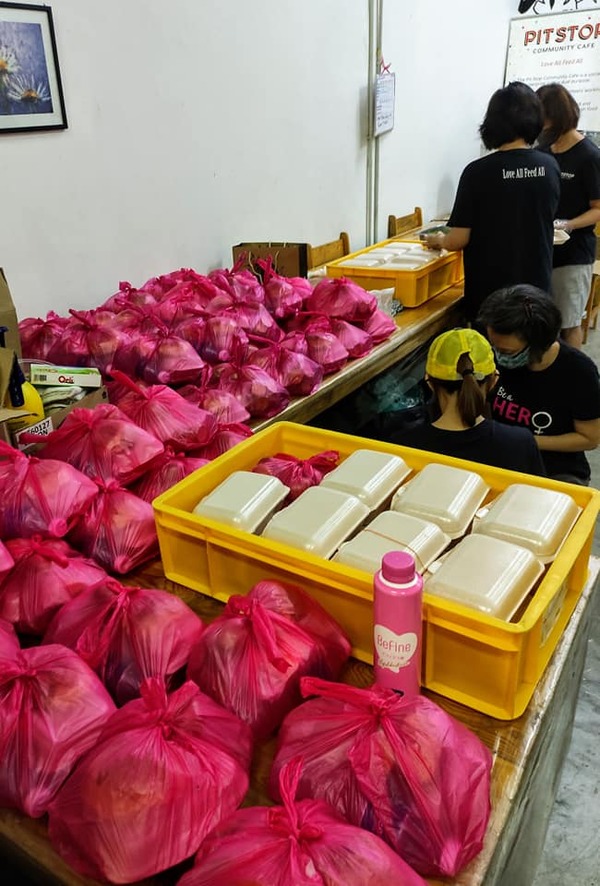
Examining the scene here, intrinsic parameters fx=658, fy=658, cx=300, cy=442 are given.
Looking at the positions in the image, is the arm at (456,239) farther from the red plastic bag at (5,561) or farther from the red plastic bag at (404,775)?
the red plastic bag at (404,775)

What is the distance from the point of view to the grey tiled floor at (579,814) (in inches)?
60.3

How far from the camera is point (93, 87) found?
2.31 metres

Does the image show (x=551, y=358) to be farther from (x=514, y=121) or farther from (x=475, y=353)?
(x=514, y=121)

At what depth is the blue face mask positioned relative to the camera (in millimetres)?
1966

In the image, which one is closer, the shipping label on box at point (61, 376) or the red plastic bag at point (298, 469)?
the red plastic bag at point (298, 469)

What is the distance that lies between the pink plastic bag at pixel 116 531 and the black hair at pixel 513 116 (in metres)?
2.17

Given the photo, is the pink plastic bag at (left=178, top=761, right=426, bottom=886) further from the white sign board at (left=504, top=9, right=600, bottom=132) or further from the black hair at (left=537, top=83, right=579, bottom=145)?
the white sign board at (left=504, top=9, right=600, bottom=132)

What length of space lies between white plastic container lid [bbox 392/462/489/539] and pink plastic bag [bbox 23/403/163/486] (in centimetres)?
54

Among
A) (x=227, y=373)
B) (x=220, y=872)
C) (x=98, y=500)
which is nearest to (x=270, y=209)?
(x=227, y=373)

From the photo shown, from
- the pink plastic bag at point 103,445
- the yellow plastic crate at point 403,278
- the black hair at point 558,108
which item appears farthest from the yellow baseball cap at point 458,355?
the black hair at point 558,108

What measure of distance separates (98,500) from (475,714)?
78 centimetres

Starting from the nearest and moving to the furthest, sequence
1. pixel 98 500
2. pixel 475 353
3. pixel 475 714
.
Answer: pixel 475 714 → pixel 98 500 → pixel 475 353

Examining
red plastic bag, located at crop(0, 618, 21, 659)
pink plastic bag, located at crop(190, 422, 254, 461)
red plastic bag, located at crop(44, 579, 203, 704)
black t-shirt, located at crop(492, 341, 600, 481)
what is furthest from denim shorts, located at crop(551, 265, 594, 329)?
red plastic bag, located at crop(0, 618, 21, 659)

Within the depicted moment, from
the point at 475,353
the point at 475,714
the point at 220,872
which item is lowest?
the point at 475,714
